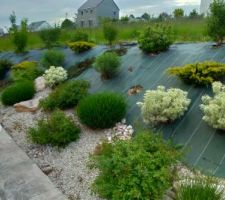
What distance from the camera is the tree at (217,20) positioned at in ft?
22.4

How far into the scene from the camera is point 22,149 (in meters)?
5.06

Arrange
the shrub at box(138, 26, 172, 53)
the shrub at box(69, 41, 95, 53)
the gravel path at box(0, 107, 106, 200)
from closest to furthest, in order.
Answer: the gravel path at box(0, 107, 106, 200), the shrub at box(138, 26, 172, 53), the shrub at box(69, 41, 95, 53)

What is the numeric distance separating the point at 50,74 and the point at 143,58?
2.24 meters

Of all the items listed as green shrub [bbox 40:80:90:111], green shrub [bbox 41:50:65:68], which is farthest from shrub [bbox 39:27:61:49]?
green shrub [bbox 40:80:90:111]

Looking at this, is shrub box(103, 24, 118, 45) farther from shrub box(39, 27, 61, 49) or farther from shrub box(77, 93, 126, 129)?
shrub box(77, 93, 126, 129)

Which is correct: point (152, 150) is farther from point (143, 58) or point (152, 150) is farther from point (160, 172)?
point (143, 58)

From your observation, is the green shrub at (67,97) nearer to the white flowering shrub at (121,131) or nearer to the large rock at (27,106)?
the large rock at (27,106)

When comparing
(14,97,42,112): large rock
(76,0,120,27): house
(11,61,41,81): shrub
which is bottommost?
(76,0,120,27): house

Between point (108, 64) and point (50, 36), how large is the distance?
6389 millimetres

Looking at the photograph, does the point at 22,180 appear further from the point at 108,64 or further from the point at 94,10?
the point at 94,10

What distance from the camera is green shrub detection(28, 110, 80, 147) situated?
4.90 meters

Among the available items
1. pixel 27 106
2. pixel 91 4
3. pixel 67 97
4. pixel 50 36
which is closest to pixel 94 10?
pixel 91 4

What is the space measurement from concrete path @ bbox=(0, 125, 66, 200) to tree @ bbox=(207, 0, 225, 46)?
4614 millimetres

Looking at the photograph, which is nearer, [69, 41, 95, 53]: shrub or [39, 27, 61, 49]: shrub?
[69, 41, 95, 53]: shrub
